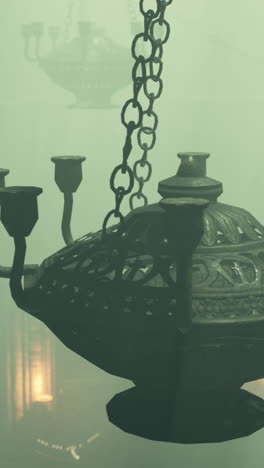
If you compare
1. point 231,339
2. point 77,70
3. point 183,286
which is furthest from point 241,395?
point 77,70

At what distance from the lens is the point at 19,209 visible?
1442mm

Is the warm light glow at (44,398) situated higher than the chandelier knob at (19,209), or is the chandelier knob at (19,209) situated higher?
the chandelier knob at (19,209)

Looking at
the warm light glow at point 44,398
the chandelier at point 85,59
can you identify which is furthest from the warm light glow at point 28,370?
the chandelier at point 85,59

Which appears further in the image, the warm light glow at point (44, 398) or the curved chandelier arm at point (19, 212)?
the warm light glow at point (44, 398)

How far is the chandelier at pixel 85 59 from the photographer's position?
499 cm

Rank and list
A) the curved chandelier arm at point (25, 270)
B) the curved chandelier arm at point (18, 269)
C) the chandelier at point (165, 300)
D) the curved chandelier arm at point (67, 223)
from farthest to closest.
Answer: the curved chandelier arm at point (67, 223), the curved chandelier arm at point (25, 270), the curved chandelier arm at point (18, 269), the chandelier at point (165, 300)

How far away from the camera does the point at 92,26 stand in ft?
16.9

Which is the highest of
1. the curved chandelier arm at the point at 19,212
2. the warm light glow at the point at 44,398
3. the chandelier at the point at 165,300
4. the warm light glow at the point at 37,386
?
the curved chandelier arm at the point at 19,212

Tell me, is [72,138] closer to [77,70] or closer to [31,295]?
[77,70]

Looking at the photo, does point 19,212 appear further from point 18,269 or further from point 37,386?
point 37,386

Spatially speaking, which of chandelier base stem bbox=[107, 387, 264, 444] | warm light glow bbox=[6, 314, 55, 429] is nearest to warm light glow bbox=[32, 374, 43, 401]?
warm light glow bbox=[6, 314, 55, 429]

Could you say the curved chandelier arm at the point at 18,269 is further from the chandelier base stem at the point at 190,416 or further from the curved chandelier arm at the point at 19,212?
the chandelier base stem at the point at 190,416

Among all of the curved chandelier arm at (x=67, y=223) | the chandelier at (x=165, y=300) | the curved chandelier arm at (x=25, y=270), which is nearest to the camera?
the chandelier at (x=165, y=300)

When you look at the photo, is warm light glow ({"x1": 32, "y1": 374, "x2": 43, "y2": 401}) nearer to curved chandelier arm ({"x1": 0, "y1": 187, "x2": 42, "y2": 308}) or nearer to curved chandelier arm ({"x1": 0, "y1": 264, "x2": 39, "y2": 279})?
curved chandelier arm ({"x1": 0, "y1": 264, "x2": 39, "y2": 279})
